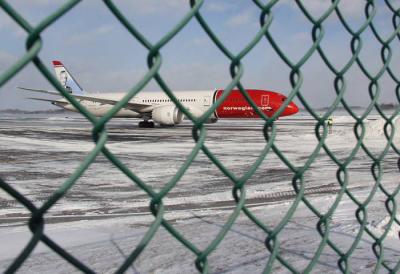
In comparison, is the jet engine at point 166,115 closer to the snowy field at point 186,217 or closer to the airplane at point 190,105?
the airplane at point 190,105

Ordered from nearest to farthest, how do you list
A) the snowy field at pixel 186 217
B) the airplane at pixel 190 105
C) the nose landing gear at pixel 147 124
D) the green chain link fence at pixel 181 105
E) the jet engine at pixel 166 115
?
the green chain link fence at pixel 181 105 < the snowy field at pixel 186 217 < the airplane at pixel 190 105 < the jet engine at pixel 166 115 < the nose landing gear at pixel 147 124

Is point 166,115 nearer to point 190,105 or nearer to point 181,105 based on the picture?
point 190,105

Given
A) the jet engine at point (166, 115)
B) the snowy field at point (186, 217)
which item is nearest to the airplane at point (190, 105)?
the jet engine at point (166, 115)

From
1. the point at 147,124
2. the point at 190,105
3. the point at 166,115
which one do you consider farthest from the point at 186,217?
the point at 147,124

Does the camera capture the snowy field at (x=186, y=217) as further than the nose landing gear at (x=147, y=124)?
No

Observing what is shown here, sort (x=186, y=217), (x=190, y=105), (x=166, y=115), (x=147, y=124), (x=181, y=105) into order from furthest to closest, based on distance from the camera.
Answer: (x=147, y=124)
(x=190, y=105)
(x=166, y=115)
(x=186, y=217)
(x=181, y=105)

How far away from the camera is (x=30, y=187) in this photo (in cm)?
793

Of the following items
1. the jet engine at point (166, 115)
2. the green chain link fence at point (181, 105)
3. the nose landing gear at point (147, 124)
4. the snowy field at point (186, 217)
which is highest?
the green chain link fence at point (181, 105)

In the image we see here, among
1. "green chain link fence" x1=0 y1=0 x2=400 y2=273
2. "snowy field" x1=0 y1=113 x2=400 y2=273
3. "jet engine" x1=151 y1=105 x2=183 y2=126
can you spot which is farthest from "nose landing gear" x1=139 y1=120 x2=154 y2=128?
"green chain link fence" x1=0 y1=0 x2=400 y2=273

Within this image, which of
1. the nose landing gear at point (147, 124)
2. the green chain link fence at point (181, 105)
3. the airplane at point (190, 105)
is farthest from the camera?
the nose landing gear at point (147, 124)

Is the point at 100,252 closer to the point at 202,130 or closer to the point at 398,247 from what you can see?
the point at 398,247

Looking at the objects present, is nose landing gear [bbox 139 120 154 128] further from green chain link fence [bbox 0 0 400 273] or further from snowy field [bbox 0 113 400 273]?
green chain link fence [bbox 0 0 400 273]

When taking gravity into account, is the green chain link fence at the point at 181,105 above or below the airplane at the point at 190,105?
above

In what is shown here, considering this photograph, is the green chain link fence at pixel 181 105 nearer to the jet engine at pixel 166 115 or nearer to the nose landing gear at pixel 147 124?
the jet engine at pixel 166 115
